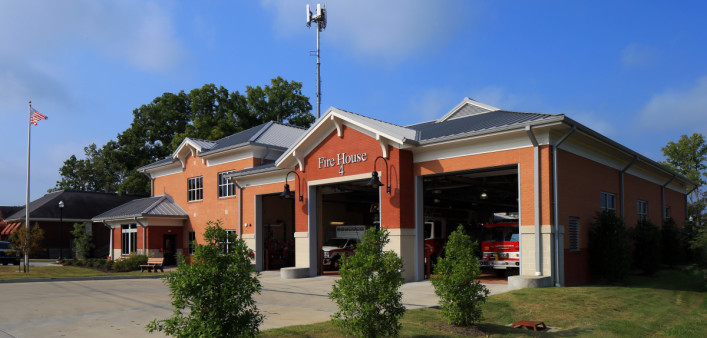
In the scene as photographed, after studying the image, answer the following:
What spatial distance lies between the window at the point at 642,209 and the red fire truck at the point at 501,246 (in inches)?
317

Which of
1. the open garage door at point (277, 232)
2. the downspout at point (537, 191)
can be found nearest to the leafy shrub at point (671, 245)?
the downspout at point (537, 191)

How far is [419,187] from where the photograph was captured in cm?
2128

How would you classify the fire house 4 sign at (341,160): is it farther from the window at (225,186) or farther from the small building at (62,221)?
the small building at (62,221)

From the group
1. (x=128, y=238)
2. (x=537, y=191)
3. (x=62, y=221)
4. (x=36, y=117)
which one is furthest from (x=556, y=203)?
(x=62, y=221)

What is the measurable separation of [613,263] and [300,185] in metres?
13.0

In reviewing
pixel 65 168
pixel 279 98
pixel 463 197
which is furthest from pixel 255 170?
pixel 65 168

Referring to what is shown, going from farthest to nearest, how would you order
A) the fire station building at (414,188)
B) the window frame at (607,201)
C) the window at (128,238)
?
1. the window at (128,238)
2. the window frame at (607,201)
3. the fire station building at (414,188)

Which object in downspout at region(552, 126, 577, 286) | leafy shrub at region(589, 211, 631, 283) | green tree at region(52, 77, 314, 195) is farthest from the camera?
green tree at region(52, 77, 314, 195)

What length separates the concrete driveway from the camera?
37.8 ft

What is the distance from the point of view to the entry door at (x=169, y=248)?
35312mm

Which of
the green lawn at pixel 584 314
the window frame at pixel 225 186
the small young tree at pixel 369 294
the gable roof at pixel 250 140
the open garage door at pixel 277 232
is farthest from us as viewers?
the gable roof at pixel 250 140

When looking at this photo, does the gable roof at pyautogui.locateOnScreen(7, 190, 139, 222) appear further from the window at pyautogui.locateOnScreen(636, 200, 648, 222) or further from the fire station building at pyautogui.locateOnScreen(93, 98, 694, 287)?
the window at pyautogui.locateOnScreen(636, 200, 648, 222)

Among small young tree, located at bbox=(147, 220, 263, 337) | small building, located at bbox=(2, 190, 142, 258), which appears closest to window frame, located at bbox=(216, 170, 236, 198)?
small building, located at bbox=(2, 190, 142, 258)

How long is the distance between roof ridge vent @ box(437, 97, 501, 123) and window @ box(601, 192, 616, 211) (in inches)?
255
